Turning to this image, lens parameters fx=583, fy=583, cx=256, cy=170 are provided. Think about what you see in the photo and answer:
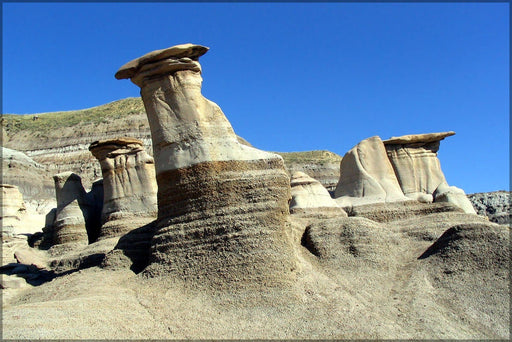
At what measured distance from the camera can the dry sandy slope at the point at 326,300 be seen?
33.8ft

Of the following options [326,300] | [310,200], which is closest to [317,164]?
[310,200]

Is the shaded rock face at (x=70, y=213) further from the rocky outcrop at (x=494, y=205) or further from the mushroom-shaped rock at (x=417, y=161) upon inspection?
the rocky outcrop at (x=494, y=205)

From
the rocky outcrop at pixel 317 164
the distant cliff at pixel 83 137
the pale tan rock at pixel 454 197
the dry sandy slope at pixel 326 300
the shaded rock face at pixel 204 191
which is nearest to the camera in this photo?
the dry sandy slope at pixel 326 300

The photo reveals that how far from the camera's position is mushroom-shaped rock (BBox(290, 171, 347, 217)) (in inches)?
829

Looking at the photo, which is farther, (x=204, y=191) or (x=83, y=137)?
(x=83, y=137)

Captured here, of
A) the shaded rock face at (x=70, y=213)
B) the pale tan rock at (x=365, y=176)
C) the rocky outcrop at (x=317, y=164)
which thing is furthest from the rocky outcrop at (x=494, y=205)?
the shaded rock face at (x=70, y=213)

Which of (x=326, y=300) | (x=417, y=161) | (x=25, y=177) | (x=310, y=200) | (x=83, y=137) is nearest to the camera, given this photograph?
(x=326, y=300)

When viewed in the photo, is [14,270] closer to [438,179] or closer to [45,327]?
[45,327]

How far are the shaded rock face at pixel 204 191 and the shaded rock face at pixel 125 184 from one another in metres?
6.98

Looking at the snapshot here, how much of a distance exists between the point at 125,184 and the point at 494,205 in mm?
31434

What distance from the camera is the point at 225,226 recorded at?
42.2 feet

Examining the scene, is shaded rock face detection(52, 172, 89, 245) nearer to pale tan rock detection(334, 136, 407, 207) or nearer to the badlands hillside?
the badlands hillside

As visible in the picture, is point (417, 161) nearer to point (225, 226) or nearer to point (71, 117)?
point (225, 226)

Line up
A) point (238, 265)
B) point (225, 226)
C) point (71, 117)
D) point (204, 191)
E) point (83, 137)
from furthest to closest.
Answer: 1. point (71, 117)
2. point (83, 137)
3. point (204, 191)
4. point (225, 226)
5. point (238, 265)
